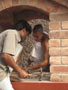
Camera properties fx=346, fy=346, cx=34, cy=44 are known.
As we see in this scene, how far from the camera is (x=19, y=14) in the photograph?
662 cm

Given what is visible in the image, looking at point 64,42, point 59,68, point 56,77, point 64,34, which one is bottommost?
point 56,77

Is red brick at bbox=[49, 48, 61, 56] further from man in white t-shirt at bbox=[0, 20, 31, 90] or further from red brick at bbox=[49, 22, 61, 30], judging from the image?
man in white t-shirt at bbox=[0, 20, 31, 90]

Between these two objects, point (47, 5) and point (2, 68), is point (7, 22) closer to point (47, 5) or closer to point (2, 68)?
point (47, 5)

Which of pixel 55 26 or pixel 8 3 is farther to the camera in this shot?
pixel 8 3

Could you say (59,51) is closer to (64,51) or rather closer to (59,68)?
(64,51)

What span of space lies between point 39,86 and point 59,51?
1.92 ft

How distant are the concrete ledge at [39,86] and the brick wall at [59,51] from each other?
97 millimetres

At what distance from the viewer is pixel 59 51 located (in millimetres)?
5051

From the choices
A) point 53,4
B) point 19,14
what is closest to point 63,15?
point 53,4

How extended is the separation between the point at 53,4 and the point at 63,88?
1.24 metres

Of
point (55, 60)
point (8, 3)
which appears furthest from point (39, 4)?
point (55, 60)

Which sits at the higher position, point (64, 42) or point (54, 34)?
point (54, 34)

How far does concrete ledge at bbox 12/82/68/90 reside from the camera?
4973mm

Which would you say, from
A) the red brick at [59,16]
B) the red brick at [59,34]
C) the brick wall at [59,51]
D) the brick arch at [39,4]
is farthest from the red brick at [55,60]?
the brick arch at [39,4]
